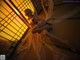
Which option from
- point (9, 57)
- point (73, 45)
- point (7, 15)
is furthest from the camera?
point (7, 15)

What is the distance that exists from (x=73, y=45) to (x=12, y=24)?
3.19 feet

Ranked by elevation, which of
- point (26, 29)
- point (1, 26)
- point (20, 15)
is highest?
point (1, 26)

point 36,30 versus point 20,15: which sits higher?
point 20,15

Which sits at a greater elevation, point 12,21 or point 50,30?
point 12,21

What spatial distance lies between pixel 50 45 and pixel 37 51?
188mm

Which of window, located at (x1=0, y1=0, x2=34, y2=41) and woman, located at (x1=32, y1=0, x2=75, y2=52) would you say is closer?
woman, located at (x1=32, y1=0, x2=75, y2=52)

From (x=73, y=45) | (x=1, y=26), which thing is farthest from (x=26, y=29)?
(x=73, y=45)

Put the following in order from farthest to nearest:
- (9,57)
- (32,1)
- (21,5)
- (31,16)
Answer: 1. (32,1)
2. (21,5)
3. (31,16)
4. (9,57)

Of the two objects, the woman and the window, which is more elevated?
the window

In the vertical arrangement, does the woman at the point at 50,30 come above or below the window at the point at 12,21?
below

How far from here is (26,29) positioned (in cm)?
219

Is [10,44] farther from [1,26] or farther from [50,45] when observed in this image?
[50,45]

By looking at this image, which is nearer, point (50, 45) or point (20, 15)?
point (50, 45)

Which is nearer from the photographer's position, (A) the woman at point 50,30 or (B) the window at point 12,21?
(A) the woman at point 50,30
